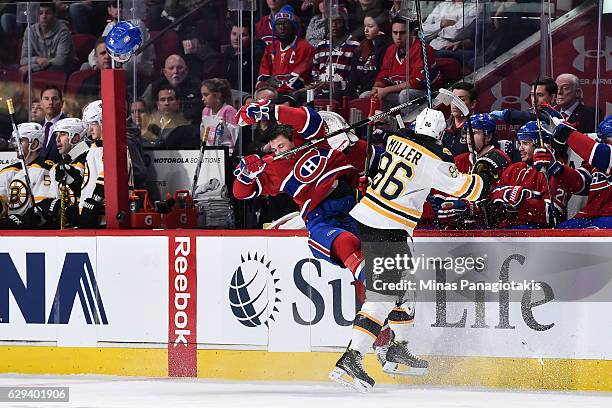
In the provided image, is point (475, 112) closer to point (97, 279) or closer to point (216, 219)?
point (216, 219)

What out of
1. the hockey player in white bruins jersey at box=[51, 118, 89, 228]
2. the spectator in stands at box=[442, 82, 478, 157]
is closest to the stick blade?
the spectator in stands at box=[442, 82, 478, 157]

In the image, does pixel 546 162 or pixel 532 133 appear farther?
pixel 532 133

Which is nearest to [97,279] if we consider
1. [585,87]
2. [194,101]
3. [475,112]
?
[194,101]

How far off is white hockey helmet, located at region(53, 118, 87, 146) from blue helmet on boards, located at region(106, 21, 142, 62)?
1.04 meters

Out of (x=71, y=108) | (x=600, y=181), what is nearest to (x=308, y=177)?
(x=600, y=181)

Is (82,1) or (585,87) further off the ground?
(82,1)

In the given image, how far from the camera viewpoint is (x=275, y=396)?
7426 millimetres

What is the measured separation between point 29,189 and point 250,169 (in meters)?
2.24

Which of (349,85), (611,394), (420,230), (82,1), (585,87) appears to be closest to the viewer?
(611,394)

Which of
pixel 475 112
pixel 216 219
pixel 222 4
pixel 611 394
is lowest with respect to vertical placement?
pixel 611 394

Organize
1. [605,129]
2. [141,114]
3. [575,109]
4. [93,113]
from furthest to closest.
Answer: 1. [141,114]
2. [93,113]
3. [575,109]
4. [605,129]

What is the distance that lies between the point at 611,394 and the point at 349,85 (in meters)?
2.92

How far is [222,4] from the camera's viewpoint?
9.70m

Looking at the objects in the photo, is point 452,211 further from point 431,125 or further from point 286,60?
point 286,60
